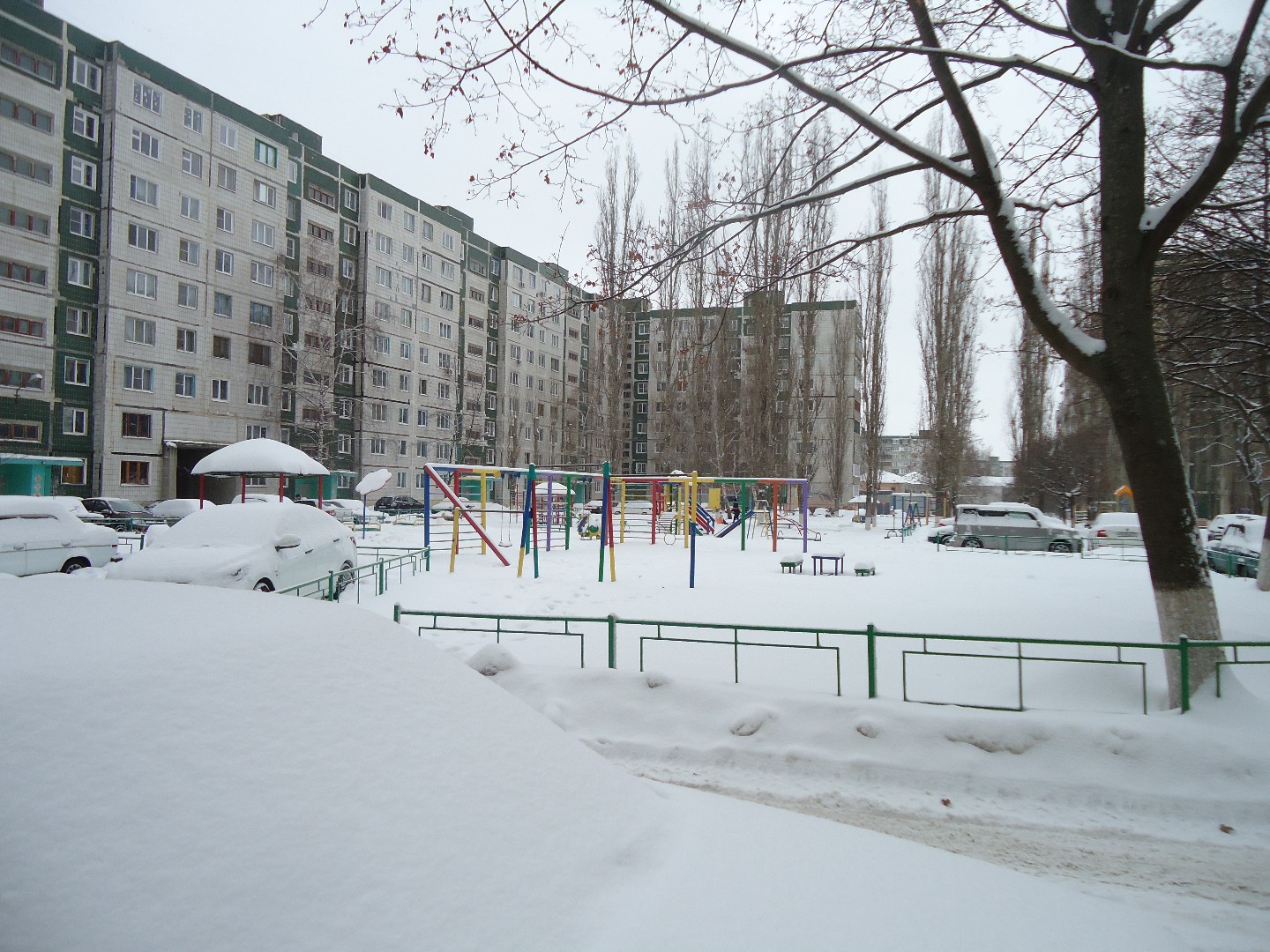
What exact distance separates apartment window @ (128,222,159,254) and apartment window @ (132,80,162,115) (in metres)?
5.54

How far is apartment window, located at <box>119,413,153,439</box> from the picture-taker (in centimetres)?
3078

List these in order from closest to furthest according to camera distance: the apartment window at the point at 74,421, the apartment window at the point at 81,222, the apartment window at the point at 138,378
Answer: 1. the apartment window at the point at 74,421
2. the apartment window at the point at 81,222
3. the apartment window at the point at 138,378

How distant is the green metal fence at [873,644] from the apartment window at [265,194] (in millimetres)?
36119

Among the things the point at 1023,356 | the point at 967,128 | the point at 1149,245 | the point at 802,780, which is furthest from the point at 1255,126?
the point at 1023,356

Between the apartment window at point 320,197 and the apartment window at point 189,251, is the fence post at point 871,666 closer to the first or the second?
the apartment window at point 189,251

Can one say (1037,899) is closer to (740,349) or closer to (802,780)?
(802,780)

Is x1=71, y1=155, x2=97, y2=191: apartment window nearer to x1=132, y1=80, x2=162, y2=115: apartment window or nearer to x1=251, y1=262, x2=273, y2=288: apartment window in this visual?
x1=132, y1=80, x2=162, y2=115: apartment window

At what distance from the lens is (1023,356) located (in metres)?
32.7

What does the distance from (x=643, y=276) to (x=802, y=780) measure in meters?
5.13

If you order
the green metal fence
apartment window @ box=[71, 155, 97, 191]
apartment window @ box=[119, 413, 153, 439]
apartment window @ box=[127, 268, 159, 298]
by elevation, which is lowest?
the green metal fence

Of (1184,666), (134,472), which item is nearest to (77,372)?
(134,472)

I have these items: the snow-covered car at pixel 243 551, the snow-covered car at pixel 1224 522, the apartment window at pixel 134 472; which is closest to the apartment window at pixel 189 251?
the apartment window at pixel 134 472

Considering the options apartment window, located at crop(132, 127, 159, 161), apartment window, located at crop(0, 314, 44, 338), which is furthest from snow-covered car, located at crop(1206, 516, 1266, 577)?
apartment window, located at crop(132, 127, 159, 161)

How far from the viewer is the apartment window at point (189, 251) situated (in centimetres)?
3318
